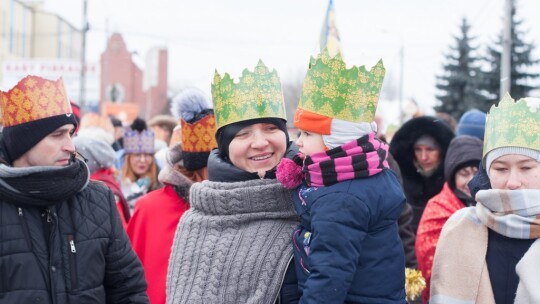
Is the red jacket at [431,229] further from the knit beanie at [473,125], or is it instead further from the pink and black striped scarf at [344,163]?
the pink and black striped scarf at [344,163]

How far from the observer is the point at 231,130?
10.5 feet

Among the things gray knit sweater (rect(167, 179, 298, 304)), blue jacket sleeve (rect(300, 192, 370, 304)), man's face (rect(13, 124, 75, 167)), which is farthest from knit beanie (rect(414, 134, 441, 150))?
man's face (rect(13, 124, 75, 167))

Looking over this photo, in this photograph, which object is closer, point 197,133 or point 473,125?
point 197,133

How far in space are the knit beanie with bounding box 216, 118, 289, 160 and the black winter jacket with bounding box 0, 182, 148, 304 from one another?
24.3 inches

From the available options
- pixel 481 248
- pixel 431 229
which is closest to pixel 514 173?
pixel 481 248

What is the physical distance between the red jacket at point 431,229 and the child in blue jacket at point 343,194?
1.60 meters

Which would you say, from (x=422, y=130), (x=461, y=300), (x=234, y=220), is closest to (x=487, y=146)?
(x=461, y=300)

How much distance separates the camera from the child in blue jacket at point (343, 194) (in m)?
2.65

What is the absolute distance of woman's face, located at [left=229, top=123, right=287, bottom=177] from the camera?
10.3 feet

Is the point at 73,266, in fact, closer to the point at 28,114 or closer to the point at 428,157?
the point at 28,114

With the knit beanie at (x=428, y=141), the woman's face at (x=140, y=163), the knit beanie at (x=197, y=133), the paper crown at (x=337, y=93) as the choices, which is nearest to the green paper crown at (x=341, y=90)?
the paper crown at (x=337, y=93)

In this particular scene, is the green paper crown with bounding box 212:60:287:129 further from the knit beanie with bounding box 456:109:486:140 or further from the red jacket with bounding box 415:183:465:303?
the knit beanie with bounding box 456:109:486:140

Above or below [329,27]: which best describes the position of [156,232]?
below

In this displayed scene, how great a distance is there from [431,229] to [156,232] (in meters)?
1.72
